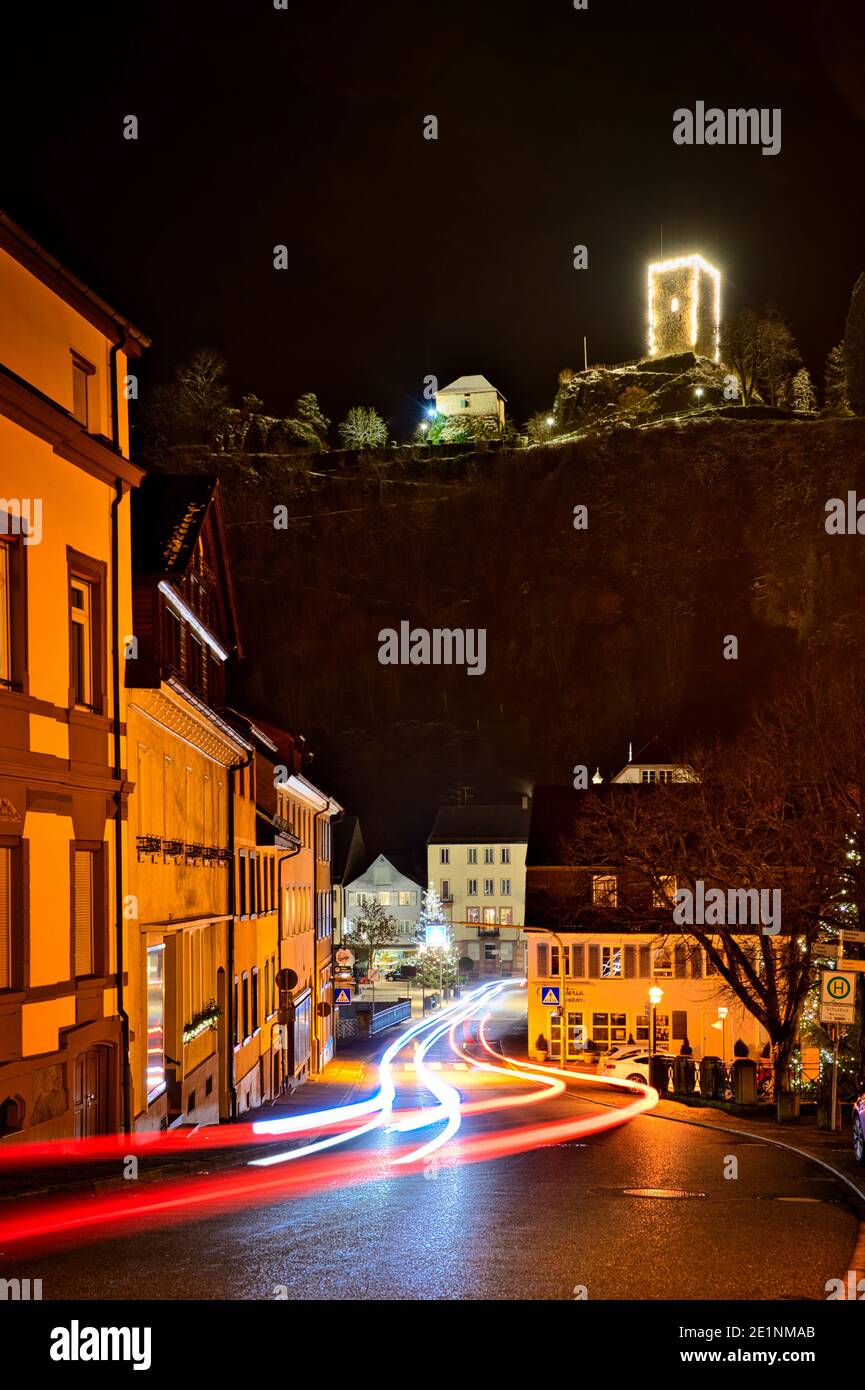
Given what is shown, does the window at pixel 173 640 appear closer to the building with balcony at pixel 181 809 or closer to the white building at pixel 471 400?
the building with balcony at pixel 181 809

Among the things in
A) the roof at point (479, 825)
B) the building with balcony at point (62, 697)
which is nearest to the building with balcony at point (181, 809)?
the building with balcony at point (62, 697)

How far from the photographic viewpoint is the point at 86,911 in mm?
18344

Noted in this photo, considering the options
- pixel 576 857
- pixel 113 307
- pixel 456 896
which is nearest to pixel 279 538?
pixel 456 896

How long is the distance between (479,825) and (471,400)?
8607 cm

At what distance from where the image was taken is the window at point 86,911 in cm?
1781

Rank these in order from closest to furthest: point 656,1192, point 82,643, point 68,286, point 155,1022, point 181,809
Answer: point 656,1192 < point 68,286 < point 82,643 < point 155,1022 < point 181,809

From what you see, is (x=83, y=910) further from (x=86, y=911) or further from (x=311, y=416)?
(x=311, y=416)

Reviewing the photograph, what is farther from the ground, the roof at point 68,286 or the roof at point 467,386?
the roof at point 467,386

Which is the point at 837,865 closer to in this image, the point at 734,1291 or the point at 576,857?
the point at 734,1291

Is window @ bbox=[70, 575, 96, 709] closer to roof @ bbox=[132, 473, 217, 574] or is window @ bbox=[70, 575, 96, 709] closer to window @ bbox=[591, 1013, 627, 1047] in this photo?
roof @ bbox=[132, 473, 217, 574]

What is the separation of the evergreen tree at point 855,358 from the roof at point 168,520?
136 meters

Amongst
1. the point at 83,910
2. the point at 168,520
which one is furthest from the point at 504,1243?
the point at 168,520

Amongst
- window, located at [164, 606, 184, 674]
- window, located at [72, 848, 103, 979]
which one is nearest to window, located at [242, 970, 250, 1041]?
window, located at [164, 606, 184, 674]

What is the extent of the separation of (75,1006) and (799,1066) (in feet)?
84.7
